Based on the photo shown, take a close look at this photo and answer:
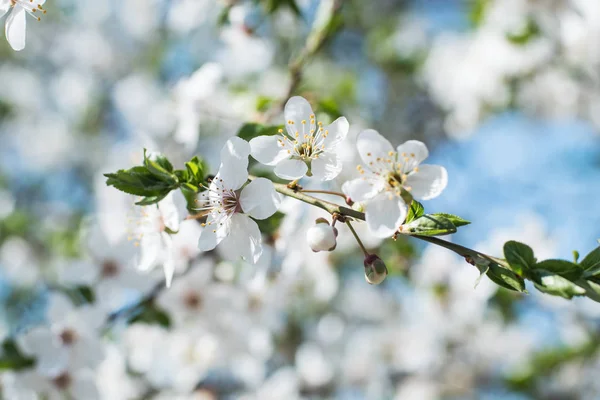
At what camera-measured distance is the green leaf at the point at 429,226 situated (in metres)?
0.91

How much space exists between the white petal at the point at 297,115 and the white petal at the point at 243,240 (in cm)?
21

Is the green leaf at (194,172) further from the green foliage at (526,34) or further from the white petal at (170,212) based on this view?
the green foliage at (526,34)

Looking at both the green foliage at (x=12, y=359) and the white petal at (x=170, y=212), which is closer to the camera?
the white petal at (x=170, y=212)

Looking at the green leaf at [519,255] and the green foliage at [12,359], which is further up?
the green leaf at [519,255]

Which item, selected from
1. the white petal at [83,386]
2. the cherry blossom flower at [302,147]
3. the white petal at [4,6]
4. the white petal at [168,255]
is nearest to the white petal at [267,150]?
the cherry blossom flower at [302,147]

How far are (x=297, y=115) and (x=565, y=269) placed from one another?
1.91ft

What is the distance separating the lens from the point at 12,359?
1641 mm

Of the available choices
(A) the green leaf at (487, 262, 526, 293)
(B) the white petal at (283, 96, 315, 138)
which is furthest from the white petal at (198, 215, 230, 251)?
(A) the green leaf at (487, 262, 526, 293)

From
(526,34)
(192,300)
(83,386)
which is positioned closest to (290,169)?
(192,300)

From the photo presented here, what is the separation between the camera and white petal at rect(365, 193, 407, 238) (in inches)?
36.5

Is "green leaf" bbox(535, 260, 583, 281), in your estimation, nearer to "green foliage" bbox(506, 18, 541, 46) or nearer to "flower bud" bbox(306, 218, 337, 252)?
"flower bud" bbox(306, 218, 337, 252)

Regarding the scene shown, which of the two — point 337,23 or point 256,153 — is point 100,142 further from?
point 256,153

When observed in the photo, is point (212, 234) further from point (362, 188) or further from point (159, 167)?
point (362, 188)

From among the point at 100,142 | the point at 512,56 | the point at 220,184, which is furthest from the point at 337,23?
the point at 100,142
